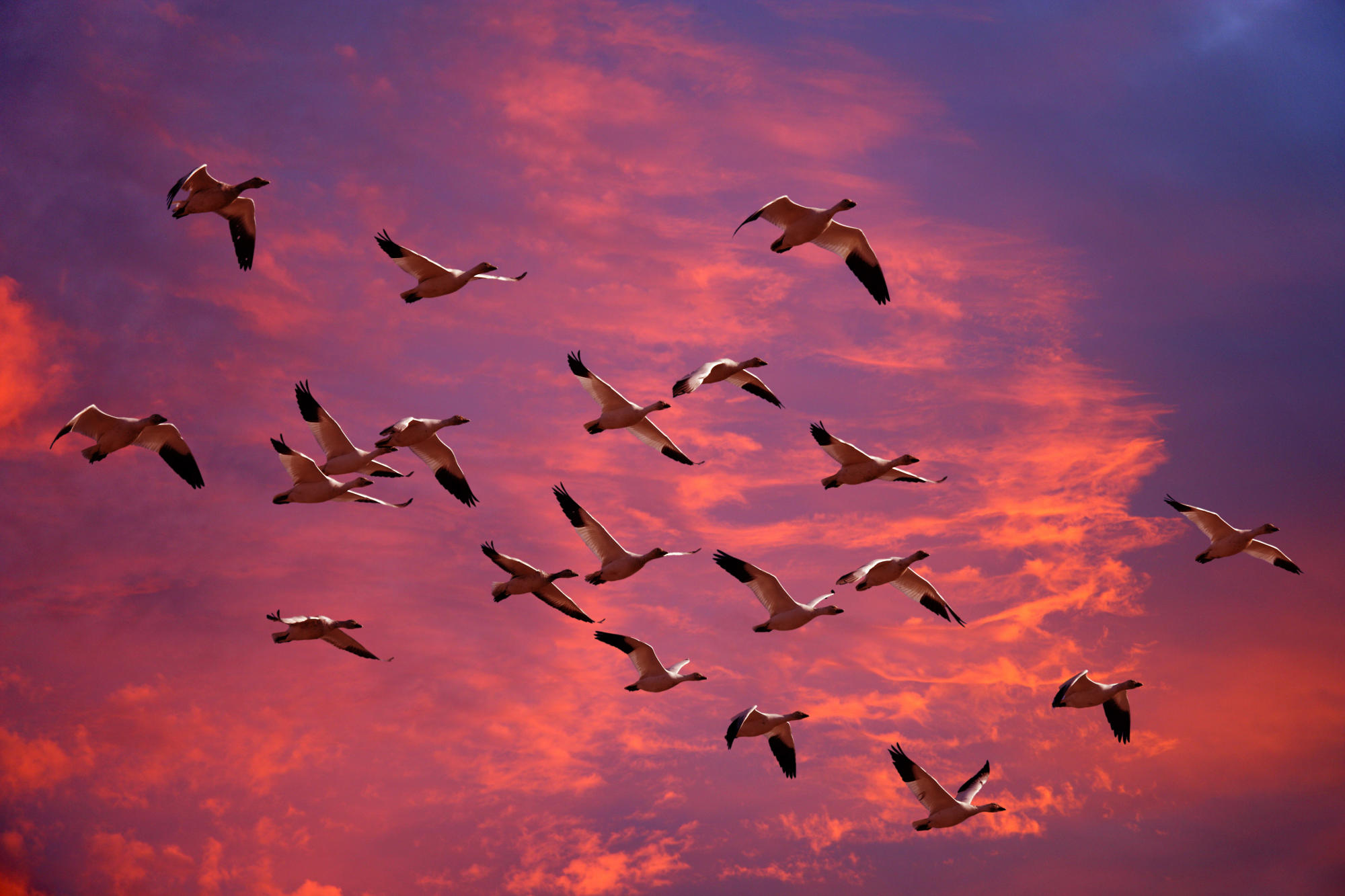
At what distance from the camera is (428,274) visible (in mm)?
27188

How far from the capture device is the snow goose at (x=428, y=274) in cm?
2680

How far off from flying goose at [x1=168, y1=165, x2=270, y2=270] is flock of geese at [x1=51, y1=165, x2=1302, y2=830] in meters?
0.03

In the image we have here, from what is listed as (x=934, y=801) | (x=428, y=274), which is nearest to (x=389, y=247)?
(x=428, y=274)

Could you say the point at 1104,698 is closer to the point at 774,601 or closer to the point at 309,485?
the point at 774,601

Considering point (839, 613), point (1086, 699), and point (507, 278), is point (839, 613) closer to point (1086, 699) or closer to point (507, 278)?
point (1086, 699)

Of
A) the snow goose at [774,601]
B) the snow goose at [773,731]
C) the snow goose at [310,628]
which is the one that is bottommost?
the snow goose at [310,628]

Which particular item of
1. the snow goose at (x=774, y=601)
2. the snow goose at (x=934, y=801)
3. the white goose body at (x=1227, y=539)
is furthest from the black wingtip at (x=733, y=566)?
the white goose body at (x=1227, y=539)

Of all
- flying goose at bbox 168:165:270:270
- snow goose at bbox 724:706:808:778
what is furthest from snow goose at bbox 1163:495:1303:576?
flying goose at bbox 168:165:270:270

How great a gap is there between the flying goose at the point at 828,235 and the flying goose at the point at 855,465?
3.63 m

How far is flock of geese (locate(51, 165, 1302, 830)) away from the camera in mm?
26828

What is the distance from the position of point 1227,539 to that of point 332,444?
22.6m

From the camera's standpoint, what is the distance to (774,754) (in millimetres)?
28797

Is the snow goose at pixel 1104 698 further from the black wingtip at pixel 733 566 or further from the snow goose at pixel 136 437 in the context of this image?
the snow goose at pixel 136 437

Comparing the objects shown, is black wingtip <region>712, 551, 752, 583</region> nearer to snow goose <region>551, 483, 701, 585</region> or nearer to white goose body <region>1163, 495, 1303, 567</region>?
snow goose <region>551, 483, 701, 585</region>
